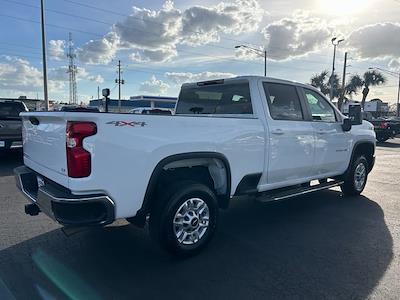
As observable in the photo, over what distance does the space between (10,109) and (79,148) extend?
29.3ft

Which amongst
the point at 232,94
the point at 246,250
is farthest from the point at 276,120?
the point at 246,250

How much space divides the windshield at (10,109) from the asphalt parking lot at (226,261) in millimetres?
5640

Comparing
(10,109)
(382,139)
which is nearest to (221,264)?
(10,109)

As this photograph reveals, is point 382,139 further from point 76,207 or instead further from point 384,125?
point 76,207

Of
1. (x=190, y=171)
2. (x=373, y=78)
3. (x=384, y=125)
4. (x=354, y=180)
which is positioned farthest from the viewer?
(x=373, y=78)

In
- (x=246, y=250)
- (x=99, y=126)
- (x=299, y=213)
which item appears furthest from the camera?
(x=299, y=213)

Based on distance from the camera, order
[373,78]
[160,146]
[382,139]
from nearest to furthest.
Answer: [160,146] → [382,139] → [373,78]

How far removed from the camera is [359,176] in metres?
7.26

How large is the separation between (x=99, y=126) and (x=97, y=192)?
0.59 metres

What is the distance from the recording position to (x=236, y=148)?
176 inches

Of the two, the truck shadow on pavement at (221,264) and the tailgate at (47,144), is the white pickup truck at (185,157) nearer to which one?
the tailgate at (47,144)

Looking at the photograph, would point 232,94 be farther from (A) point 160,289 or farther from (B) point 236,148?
(A) point 160,289

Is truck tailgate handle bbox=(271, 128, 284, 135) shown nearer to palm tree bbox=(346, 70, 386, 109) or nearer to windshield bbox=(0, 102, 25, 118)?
windshield bbox=(0, 102, 25, 118)

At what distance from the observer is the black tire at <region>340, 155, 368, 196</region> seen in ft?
23.0
